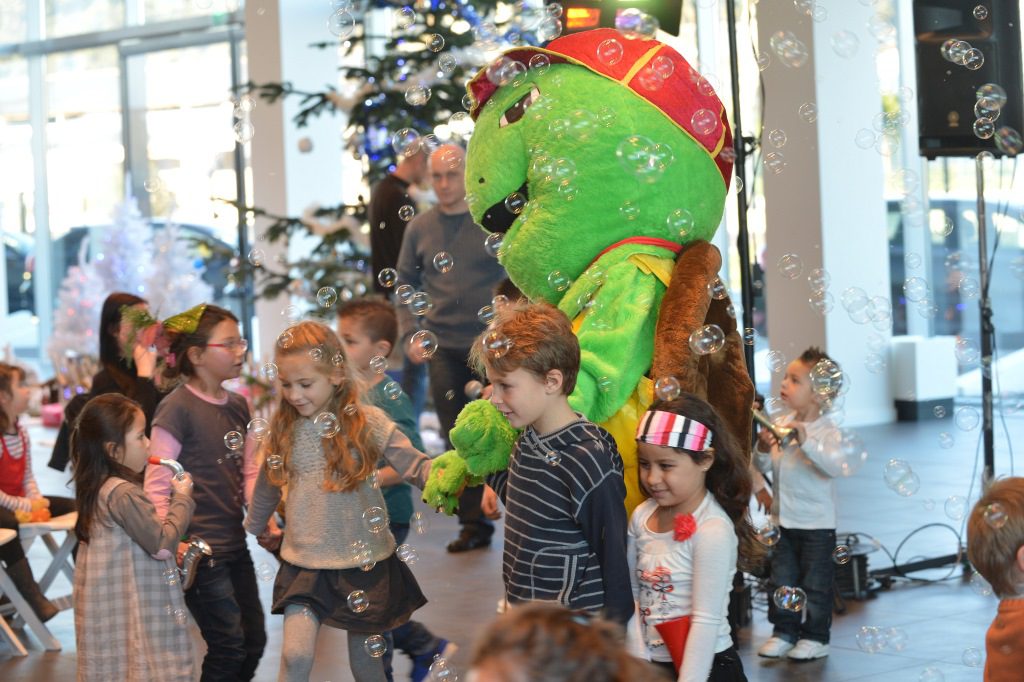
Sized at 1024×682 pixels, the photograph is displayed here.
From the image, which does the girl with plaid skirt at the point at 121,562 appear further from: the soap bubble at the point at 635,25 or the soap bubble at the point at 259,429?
the soap bubble at the point at 635,25

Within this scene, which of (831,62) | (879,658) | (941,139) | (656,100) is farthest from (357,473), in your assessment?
(831,62)

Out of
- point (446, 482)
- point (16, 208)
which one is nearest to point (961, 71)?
point (446, 482)

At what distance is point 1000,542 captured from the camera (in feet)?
8.77

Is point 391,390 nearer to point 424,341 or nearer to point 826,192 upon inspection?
point 424,341

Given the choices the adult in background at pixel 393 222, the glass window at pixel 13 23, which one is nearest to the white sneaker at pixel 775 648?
the adult in background at pixel 393 222

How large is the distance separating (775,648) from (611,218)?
1933mm

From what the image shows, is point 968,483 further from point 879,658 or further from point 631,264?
point 631,264

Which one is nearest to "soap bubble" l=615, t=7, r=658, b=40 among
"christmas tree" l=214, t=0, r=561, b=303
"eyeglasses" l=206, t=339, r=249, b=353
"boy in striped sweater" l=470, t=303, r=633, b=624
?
"boy in striped sweater" l=470, t=303, r=633, b=624

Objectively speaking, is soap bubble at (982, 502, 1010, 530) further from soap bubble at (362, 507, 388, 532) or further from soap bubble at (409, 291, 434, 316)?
soap bubble at (409, 291, 434, 316)

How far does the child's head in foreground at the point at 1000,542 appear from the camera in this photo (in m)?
2.67

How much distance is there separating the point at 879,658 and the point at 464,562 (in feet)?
7.47

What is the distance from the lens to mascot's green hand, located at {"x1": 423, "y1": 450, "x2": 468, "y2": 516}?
→ 324cm

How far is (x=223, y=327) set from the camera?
4238 millimetres

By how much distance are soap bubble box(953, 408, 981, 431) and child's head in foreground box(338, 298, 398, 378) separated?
182cm
